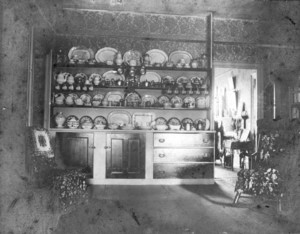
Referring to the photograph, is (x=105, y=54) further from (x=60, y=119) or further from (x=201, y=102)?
(x=201, y=102)

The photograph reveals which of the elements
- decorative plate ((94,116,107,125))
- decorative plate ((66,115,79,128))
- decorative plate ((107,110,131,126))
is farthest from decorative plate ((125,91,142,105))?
decorative plate ((66,115,79,128))

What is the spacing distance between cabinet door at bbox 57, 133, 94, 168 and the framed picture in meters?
1.67

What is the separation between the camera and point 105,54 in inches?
182

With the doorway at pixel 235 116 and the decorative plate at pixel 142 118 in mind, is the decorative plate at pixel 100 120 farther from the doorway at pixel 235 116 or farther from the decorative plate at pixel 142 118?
the doorway at pixel 235 116

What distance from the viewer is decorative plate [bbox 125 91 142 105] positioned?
4.58 meters

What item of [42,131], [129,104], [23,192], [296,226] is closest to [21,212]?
[23,192]

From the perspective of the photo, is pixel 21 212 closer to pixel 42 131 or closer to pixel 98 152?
pixel 42 131

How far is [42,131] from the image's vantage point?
81.0 inches

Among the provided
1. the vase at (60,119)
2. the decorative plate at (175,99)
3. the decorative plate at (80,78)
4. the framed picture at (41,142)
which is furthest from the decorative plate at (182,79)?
the framed picture at (41,142)

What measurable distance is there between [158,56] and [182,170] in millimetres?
1802

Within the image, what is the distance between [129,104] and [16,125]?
3.09m

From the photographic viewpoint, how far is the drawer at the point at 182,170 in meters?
4.05

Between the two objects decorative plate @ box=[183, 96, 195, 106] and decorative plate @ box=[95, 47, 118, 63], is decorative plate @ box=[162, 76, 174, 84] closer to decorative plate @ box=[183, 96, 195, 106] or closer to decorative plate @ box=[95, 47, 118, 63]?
decorative plate @ box=[183, 96, 195, 106]

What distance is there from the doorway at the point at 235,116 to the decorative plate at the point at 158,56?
158 centimetres
